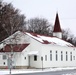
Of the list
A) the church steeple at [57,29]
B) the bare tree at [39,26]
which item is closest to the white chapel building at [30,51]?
the church steeple at [57,29]

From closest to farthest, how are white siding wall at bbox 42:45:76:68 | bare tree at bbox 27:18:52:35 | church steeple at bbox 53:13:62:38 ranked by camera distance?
white siding wall at bbox 42:45:76:68 < church steeple at bbox 53:13:62:38 < bare tree at bbox 27:18:52:35

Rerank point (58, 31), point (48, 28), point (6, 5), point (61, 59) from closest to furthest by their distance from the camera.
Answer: point (6, 5) → point (61, 59) → point (58, 31) → point (48, 28)

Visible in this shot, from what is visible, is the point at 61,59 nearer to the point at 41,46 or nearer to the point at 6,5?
the point at 41,46

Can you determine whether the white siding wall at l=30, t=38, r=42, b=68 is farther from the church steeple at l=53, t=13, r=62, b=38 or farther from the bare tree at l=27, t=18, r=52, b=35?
the bare tree at l=27, t=18, r=52, b=35

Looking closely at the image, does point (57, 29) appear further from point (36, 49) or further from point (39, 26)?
point (39, 26)

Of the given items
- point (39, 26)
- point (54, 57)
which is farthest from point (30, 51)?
point (39, 26)

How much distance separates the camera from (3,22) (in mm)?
66500

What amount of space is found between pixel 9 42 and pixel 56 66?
41.4 ft

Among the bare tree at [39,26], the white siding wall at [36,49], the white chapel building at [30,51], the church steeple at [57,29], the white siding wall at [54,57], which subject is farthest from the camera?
the bare tree at [39,26]

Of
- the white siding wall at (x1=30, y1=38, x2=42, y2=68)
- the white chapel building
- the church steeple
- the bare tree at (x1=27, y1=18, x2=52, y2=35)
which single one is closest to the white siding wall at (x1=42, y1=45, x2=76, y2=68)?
the white chapel building

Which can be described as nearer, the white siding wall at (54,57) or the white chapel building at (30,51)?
the white chapel building at (30,51)

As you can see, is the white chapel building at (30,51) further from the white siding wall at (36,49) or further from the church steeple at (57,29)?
the church steeple at (57,29)

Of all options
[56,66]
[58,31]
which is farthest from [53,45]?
[58,31]

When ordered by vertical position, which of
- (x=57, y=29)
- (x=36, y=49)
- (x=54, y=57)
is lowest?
(x=54, y=57)
